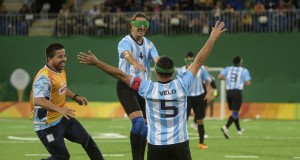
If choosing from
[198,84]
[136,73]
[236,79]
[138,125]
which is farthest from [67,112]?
[236,79]

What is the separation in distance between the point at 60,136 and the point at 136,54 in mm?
2471

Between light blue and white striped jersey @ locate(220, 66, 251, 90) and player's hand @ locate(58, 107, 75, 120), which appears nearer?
player's hand @ locate(58, 107, 75, 120)

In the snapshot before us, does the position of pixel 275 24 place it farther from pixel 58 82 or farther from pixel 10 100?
pixel 58 82

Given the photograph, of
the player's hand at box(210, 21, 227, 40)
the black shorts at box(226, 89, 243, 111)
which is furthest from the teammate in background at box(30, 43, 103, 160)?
the black shorts at box(226, 89, 243, 111)

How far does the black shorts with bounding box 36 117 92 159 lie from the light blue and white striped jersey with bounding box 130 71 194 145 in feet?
6.52

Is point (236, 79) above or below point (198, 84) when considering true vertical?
below

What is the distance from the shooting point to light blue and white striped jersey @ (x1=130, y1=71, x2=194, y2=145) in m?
9.20

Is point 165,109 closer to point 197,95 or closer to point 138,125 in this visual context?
point 138,125

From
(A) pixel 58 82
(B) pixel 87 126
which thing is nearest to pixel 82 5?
(B) pixel 87 126

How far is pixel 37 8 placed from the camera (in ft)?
122

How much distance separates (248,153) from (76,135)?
6202mm

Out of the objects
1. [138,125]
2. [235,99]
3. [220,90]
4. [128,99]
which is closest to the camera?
[138,125]

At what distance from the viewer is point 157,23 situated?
34.0 metres

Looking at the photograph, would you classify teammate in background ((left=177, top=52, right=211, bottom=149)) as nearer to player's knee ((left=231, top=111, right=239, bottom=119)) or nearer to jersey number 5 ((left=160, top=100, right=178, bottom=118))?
player's knee ((left=231, top=111, right=239, bottom=119))
